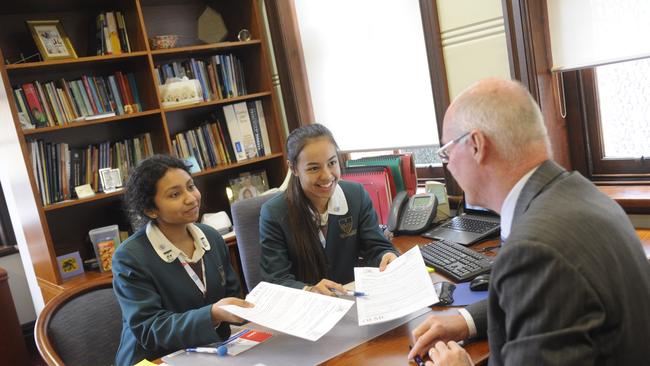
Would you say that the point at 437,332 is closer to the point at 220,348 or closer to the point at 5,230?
the point at 220,348

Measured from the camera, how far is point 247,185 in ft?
11.3

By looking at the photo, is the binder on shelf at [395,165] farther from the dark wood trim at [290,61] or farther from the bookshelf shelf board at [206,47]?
the bookshelf shelf board at [206,47]

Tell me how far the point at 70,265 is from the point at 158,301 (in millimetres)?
1413

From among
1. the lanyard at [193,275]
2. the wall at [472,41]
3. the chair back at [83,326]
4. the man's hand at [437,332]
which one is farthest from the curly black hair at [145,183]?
the wall at [472,41]

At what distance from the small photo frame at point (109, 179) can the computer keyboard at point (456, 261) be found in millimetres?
1780

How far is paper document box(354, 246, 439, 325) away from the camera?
128 centimetres

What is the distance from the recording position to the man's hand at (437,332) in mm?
1145

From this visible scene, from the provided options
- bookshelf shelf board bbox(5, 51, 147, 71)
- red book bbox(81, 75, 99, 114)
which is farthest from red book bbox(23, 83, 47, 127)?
red book bbox(81, 75, 99, 114)

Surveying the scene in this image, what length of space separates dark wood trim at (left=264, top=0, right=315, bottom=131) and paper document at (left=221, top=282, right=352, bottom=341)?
6.69ft

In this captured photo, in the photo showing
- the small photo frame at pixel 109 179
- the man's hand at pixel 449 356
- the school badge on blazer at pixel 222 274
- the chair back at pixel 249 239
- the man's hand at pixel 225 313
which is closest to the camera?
the man's hand at pixel 449 356

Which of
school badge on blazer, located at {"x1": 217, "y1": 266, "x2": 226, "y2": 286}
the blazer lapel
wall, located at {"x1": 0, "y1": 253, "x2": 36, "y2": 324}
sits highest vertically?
the blazer lapel

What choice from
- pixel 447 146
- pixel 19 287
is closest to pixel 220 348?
pixel 447 146

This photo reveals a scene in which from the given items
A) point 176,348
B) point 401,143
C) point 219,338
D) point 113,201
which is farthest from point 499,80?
point 113,201

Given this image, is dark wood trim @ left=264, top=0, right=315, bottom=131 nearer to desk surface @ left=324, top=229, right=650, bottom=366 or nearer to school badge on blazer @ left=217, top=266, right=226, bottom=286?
school badge on blazer @ left=217, top=266, right=226, bottom=286
